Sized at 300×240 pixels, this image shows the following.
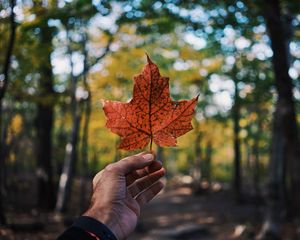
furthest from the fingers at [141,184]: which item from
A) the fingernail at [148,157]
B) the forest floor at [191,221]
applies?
the forest floor at [191,221]

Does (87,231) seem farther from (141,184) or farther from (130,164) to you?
(141,184)

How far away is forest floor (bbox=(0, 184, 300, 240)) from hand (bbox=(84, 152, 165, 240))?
5.42 metres

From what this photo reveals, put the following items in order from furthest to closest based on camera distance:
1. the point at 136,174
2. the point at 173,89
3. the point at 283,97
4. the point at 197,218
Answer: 1. the point at 173,89
2. the point at 197,218
3. the point at 283,97
4. the point at 136,174

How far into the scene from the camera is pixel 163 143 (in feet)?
5.18

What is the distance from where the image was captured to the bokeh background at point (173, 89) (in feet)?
21.3

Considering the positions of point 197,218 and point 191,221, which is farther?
point 197,218

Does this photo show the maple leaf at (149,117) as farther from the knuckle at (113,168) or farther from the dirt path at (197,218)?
the dirt path at (197,218)

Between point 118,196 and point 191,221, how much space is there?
1346 cm

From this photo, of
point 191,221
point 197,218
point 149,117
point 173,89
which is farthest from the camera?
point 173,89

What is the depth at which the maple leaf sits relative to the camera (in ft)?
5.01

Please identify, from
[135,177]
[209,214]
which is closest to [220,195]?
[209,214]

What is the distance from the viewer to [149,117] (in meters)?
1.58

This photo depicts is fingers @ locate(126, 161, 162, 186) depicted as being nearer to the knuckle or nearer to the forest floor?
the knuckle

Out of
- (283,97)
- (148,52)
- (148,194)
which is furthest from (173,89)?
(148,194)
